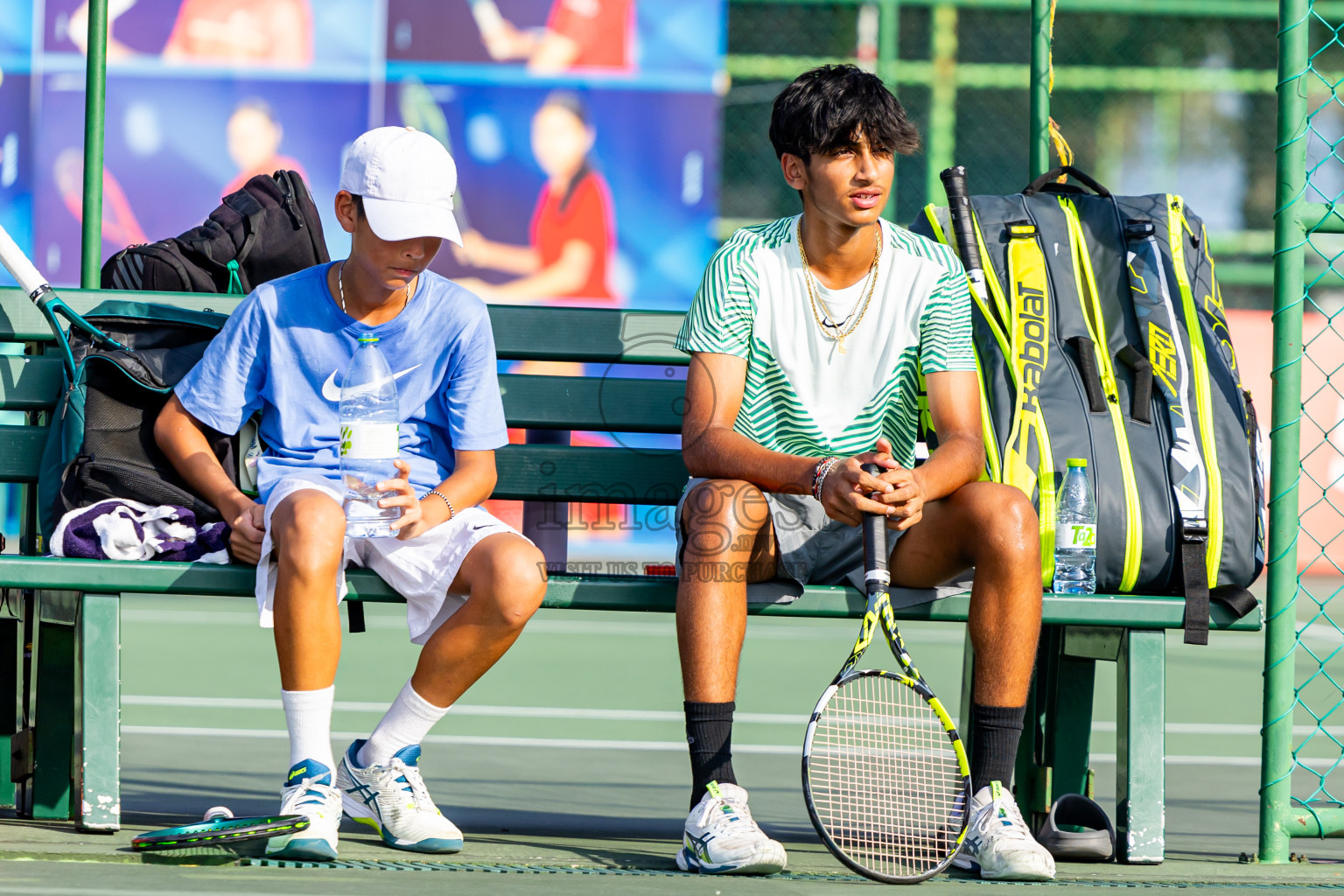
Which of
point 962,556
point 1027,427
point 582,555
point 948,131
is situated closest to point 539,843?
point 962,556

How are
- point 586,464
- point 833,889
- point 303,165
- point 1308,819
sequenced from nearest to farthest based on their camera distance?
point 833,889 < point 1308,819 < point 586,464 < point 303,165

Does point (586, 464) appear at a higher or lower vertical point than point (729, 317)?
lower

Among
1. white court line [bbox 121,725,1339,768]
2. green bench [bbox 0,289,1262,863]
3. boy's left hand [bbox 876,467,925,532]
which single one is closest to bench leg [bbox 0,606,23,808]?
A: green bench [bbox 0,289,1262,863]

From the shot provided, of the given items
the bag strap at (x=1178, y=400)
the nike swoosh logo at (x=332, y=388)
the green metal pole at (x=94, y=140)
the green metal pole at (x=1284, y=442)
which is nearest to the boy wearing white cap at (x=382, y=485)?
the nike swoosh logo at (x=332, y=388)

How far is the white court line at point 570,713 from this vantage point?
5.63 m

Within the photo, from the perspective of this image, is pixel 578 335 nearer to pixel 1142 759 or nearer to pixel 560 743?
pixel 1142 759

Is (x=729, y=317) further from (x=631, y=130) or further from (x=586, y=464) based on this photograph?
(x=631, y=130)

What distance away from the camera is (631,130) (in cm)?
981

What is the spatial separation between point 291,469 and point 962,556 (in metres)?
1.37

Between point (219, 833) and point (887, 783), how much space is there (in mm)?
1235

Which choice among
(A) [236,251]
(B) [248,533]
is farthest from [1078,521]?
(A) [236,251]

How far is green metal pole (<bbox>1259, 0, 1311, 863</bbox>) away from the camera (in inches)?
130

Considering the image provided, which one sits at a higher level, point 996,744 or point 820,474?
point 820,474

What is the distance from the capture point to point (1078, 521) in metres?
3.29
